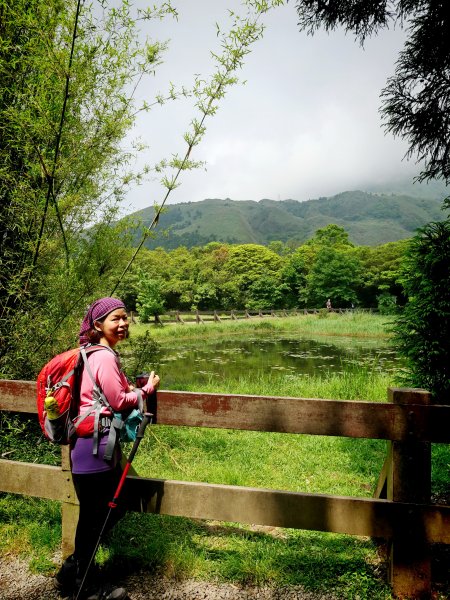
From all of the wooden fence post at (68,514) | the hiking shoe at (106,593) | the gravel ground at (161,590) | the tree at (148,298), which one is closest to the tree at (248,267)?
the tree at (148,298)

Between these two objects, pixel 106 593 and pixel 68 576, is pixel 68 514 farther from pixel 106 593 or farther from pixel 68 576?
pixel 106 593

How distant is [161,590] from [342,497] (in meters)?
1.22

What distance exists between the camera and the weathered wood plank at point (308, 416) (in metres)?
2.32

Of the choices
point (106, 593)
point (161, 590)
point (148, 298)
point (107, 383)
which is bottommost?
point (161, 590)

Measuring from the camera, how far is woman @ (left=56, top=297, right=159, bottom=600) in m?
2.20

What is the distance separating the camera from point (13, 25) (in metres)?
3.55

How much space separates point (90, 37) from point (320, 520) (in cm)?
432

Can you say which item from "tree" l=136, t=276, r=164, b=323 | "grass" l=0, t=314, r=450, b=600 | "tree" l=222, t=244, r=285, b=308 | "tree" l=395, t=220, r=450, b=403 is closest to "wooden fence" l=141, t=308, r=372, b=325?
"tree" l=136, t=276, r=164, b=323

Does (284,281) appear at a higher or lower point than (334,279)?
lower

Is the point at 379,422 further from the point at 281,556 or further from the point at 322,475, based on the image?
the point at 322,475

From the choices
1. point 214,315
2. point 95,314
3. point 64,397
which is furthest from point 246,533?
point 214,315

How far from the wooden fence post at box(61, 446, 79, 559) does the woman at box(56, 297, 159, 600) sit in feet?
0.83

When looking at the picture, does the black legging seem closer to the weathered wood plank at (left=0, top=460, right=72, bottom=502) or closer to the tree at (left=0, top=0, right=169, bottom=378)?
the weathered wood plank at (left=0, top=460, right=72, bottom=502)

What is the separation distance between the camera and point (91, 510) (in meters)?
2.29
